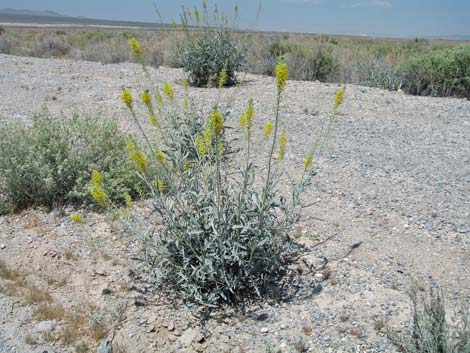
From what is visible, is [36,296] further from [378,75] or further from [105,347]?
[378,75]

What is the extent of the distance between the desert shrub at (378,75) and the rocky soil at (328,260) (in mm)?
3165

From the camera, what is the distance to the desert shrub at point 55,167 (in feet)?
12.8

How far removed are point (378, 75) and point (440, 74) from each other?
3.99 ft

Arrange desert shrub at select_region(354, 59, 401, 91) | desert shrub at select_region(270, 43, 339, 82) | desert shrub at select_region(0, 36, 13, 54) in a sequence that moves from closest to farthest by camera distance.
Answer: desert shrub at select_region(354, 59, 401, 91)
desert shrub at select_region(270, 43, 339, 82)
desert shrub at select_region(0, 36, 13, 54)

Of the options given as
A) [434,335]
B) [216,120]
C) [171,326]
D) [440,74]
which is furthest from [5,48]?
[434,335]

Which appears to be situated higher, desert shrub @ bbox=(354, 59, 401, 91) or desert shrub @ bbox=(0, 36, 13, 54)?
desert shrub @ bbox=(354, 59, 401, 91)

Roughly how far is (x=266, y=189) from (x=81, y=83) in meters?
7.00

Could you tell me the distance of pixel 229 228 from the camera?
8.82ft

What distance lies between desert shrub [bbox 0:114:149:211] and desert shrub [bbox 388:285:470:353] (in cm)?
246

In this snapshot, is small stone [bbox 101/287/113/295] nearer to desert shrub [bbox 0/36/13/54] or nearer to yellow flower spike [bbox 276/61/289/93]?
yellow flower spike [bbox 276/61/289/93]

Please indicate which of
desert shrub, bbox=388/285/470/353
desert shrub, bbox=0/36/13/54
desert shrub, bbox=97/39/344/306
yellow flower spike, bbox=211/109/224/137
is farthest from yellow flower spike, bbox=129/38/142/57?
desert shrub, bbox=0/36/13/54

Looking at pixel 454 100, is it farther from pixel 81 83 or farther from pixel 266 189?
pixel 81 83

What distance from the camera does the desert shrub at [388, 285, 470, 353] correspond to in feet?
6.86

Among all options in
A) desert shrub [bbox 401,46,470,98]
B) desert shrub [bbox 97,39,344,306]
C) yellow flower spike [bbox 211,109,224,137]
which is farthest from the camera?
desert shrub [bbox 401,46,470,98]
